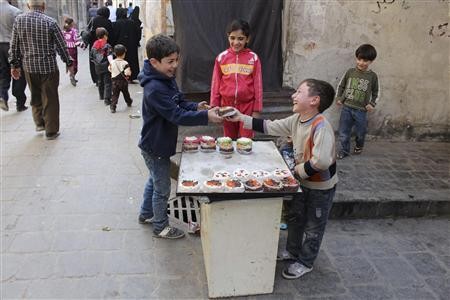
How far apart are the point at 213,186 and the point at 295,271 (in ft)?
3.72

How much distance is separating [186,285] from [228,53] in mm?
2367

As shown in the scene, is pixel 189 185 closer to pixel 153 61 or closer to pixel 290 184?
pixel 290 184

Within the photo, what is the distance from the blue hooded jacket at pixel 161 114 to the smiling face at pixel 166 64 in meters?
0.03

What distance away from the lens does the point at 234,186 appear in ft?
8.74

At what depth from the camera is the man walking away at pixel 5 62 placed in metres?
7.15

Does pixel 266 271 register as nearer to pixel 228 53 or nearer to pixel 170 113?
pixel 170 113

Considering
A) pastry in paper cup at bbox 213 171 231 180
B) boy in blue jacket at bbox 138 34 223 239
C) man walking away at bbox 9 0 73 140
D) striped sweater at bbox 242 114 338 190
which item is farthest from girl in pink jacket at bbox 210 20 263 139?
man walking away at bbox 9 0 73 140

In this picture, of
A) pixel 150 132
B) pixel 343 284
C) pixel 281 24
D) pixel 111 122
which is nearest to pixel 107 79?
pixel 111 122

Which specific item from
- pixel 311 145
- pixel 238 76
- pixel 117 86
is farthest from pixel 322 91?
Answer: pixel 117 86

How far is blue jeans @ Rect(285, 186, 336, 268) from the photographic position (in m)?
3.07

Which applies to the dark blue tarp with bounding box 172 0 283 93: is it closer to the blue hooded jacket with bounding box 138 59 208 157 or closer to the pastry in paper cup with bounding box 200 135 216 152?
the blue hooded jacket with bounding box 138 59 208 157

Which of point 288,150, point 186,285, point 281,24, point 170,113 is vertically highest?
point 281,24

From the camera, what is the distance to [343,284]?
3.21 metres

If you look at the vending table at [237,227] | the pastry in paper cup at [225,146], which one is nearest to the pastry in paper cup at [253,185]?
the vending table at [237,227]
